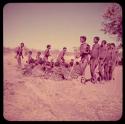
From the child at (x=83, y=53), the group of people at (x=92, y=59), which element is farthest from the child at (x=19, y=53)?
the child at (x=83, y=53)

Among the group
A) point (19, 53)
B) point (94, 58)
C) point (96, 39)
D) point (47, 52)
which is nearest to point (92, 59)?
point (94, 58)

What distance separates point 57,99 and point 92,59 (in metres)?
0.39

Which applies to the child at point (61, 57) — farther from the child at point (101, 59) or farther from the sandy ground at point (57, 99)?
the child at point (101, 59)

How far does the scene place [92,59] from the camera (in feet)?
6.26

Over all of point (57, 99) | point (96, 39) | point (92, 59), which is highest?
point (96, 39)

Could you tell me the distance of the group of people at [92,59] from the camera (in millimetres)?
1886

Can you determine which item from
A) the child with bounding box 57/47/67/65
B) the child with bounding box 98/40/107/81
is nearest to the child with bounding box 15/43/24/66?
the child with bounding box 57/47/67/65

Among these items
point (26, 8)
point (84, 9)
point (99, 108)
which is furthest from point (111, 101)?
point (26, 8)

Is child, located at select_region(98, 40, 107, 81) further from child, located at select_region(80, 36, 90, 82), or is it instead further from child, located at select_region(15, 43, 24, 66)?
child, located at select_region(15, 43, 24, 66)

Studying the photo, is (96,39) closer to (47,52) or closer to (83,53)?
(83,53)

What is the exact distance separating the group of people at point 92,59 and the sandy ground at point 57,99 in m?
0.05

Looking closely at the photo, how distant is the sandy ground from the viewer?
1871 mm

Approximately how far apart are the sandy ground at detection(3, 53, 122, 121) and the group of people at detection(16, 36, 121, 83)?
0.17ft

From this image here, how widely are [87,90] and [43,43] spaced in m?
0.47
